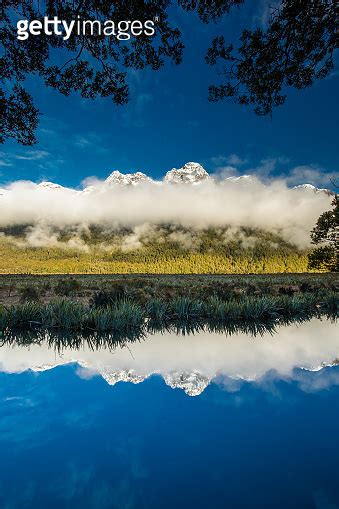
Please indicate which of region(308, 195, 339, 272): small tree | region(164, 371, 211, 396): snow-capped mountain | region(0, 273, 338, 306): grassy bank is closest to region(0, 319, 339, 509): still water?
region(164, 371, 211, 396): snow-capped mountain

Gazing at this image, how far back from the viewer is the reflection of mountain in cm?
327

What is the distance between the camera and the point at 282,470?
5.32 feet

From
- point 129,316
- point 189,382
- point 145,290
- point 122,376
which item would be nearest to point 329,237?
point 145,290

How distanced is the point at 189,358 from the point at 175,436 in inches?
77.7

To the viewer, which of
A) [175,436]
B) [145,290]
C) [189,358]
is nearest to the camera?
[175,436]

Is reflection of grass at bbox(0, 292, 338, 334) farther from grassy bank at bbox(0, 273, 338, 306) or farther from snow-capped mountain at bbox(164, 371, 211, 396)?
snow-capped mountain at bbox(164, 371, 211, 396)

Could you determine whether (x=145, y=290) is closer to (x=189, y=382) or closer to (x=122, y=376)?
(x=122, y=376)

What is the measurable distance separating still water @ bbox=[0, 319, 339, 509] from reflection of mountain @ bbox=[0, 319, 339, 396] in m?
0.03

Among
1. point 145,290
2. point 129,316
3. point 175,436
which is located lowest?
point 145,290

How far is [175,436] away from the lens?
6.56 feet

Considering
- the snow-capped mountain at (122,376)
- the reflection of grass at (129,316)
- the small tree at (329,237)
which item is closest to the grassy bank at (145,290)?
the reflection of grass at (129,316)

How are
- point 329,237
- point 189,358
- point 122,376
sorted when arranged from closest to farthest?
1. point 122,376
2. point 189,358
3. point 329,237

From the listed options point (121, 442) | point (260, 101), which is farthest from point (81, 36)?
point (121, 442)

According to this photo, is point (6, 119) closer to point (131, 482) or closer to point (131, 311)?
point (131, 311)
